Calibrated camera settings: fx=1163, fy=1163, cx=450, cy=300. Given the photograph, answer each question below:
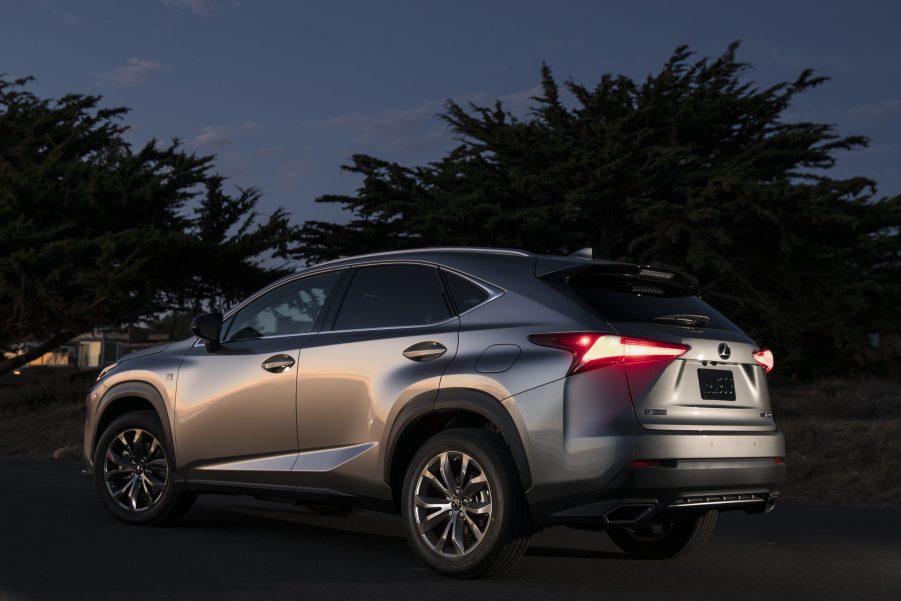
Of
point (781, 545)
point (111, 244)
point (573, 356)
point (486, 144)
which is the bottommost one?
point (781, 545)

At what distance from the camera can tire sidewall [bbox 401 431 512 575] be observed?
5.90m

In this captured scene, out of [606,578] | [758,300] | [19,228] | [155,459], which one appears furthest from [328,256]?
[606,578]

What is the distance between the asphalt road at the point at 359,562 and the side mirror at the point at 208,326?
133cm

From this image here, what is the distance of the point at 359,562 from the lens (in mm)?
6816

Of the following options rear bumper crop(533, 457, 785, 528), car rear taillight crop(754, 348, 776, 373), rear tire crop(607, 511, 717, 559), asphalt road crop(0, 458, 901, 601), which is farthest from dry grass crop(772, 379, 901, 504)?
rear bumper crop(533, 457, 785, 528)

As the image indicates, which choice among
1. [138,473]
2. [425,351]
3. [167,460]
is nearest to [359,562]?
[425,351]

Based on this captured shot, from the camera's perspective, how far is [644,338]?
5.88 meters

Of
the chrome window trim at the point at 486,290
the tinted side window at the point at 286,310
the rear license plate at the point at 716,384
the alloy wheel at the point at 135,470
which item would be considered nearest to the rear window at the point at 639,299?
the rear license plate at the point at 716,384

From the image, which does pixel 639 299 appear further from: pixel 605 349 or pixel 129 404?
pixel 129 404

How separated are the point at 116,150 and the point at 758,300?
44.2 feet

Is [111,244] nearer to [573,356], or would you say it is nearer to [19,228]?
[19,228]

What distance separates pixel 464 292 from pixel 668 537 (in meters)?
2.08

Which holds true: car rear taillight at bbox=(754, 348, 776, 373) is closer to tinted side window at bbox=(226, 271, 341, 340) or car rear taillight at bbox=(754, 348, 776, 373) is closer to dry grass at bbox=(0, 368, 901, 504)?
tinted side window at bbox=(226, 271, 341, 340)

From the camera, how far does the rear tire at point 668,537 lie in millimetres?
7152
